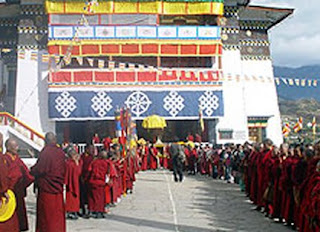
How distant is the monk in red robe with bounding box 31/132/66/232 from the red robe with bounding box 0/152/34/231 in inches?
10.3

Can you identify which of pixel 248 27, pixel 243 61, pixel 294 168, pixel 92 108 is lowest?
pixel 294 168

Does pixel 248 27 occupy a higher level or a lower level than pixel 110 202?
higher

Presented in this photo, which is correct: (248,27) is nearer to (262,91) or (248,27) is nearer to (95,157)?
(262,91)

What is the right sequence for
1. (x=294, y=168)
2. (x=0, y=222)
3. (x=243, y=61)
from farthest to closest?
(x=243, y=61)
(x=294, y=168)
(x=0, y=222)

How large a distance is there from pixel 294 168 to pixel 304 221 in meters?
0.96

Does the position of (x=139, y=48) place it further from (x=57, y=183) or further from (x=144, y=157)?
(x=57, y=183)

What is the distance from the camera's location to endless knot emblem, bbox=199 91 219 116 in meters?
19.9

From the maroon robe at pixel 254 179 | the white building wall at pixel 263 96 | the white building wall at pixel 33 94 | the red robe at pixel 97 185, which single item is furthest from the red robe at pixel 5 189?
the white building wall at pixel 263 96

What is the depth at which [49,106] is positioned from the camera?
19344 millimetres

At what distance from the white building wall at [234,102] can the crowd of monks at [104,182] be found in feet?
28.2

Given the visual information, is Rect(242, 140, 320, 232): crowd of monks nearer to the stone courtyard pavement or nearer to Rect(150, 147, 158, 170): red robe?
the stone courtyard pavement

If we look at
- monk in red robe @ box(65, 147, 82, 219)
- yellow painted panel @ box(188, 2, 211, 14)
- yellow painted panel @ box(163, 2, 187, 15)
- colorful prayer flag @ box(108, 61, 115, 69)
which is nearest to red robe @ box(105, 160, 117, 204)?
monk in red robe @ box(65, 147, 82, 219)

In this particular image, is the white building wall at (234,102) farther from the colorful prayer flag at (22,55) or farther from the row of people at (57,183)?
the row of people at (57,183)

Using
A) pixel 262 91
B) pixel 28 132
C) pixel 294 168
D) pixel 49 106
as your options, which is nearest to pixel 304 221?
pixel 294 168
